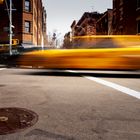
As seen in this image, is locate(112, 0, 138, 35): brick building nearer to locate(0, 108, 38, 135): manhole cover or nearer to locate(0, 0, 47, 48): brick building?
locate(0, 0, 47, 48): brick building

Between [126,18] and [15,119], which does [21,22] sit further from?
[15,119]

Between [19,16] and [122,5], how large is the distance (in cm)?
1403

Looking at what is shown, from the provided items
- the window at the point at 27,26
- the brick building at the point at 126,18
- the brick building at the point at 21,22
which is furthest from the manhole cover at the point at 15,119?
the window at the point at 27,26

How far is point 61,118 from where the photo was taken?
4367 mm

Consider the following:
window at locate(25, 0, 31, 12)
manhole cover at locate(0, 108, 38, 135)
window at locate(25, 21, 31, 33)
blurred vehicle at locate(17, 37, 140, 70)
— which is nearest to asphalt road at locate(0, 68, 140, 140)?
manhole cover at locate(0, 108, 38, 135)

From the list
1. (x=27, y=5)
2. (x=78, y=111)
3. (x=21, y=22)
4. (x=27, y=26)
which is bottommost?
(x=78, y=111)

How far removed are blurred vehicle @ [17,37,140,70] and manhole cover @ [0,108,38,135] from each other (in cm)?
550

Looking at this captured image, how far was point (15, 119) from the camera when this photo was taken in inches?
169

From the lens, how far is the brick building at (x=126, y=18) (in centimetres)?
3396

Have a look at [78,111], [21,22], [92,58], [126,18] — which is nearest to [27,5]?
[21,22]

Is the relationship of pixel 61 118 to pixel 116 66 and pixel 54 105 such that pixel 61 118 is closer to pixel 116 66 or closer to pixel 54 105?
pixel 54 105

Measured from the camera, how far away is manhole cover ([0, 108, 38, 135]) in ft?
12.5

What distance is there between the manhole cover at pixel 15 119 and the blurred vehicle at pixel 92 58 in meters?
5.50

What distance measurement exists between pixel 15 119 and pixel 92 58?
20.3 feet
